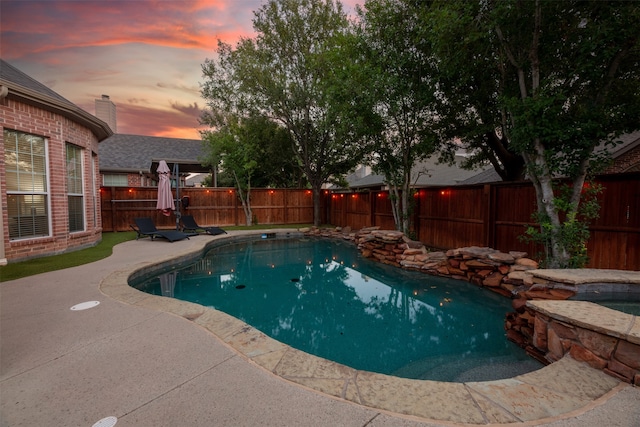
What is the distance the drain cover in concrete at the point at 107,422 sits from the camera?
5.33ft

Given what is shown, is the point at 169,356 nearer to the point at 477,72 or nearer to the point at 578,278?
the point at 578,278

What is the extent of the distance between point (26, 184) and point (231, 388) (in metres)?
7.88

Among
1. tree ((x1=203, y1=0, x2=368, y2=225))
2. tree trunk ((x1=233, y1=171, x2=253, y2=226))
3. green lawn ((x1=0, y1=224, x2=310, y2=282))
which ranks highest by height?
tree ((x1=203, y1=0, x2=368, y2=225))

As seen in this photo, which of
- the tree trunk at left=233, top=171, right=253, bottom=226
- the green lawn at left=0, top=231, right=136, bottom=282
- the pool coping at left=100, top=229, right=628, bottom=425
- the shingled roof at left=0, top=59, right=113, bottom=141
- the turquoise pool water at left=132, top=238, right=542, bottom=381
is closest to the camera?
the pool coping at left=100, top=229, right=628, bottom=425

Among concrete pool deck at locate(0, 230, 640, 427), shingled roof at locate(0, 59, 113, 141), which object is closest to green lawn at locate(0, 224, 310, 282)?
concrete pool deck at locate(0, 230, 640, 427)

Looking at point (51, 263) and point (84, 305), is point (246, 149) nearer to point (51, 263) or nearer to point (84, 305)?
point (51, 263)

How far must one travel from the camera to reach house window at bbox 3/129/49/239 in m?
6.02

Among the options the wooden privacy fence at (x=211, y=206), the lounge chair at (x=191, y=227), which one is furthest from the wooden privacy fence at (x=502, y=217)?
the lounge chair at (x=191, y=227)

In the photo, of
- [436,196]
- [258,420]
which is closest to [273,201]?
[436,196]

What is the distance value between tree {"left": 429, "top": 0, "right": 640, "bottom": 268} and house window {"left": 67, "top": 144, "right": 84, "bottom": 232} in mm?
10010

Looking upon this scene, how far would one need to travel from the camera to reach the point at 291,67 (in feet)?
45.2

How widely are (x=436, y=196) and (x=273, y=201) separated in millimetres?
9687

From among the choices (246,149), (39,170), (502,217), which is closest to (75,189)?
(39,170)

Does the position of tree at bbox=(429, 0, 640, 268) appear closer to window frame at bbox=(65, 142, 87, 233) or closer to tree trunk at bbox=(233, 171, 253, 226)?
window frame at bbox=(65, 142, 87, 233)
